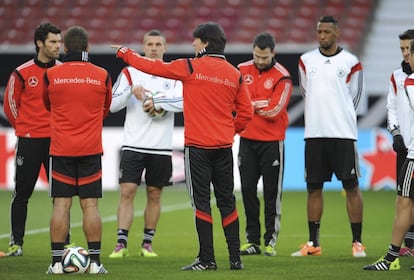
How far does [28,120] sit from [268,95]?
2652 mm

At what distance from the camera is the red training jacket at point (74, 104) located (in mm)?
8688

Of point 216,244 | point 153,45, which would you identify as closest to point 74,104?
point 153,45

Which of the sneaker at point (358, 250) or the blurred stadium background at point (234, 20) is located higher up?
the blurred stadium background at point (234, 20)

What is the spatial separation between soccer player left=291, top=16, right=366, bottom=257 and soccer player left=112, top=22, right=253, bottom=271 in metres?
1.75

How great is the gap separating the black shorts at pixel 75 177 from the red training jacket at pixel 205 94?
0.92m

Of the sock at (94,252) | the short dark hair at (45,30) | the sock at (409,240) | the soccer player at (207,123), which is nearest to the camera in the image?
the sock at (94,252)

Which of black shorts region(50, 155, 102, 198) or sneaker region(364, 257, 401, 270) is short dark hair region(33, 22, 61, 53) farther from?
sneaker region(364, 257, 401, 270)

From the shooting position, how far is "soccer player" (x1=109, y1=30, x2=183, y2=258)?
1045cm

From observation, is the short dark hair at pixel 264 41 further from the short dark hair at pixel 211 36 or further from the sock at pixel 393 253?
the sock at pixel 393 253

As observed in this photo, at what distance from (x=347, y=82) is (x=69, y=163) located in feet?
11.3

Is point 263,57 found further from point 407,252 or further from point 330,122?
point 407,252

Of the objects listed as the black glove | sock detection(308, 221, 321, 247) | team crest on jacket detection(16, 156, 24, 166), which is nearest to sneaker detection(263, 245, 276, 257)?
sock detection(308, 221, 321, 247)

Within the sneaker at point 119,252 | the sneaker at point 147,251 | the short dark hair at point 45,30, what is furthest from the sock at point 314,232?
the short dark hair at point 45,30

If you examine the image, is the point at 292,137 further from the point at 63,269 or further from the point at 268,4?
the point at 63,269
